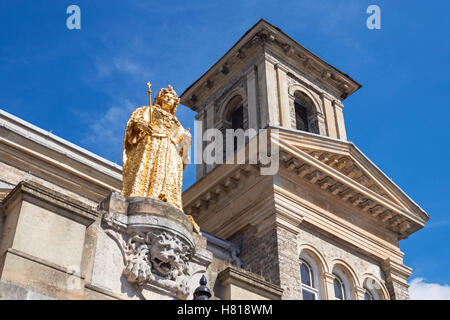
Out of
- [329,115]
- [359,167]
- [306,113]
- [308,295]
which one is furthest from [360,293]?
[306,113]

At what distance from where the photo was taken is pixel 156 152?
13914 mm

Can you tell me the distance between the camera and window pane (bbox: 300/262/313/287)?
68.6 feet

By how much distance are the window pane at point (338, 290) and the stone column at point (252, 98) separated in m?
6.97

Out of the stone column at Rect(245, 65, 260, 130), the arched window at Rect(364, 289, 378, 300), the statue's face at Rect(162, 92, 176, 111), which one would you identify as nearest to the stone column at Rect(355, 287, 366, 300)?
the arched window at Rect(364, 289, 378, 300)

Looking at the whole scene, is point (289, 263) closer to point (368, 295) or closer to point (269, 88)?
point (368, 295)

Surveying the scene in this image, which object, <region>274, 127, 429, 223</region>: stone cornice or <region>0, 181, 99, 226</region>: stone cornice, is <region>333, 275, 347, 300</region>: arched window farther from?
<region>0, 181, 99, 226</region>: stone cornice

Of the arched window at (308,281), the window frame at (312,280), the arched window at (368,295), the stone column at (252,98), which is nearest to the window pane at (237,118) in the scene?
the stone column at (252,98)

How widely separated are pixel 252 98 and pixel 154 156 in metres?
14.1

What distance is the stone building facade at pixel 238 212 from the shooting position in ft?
35.9

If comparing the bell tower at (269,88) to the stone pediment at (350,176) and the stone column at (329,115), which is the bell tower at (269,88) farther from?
Result: the stone pediment at (350,176)

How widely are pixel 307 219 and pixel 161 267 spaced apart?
1030 cm
